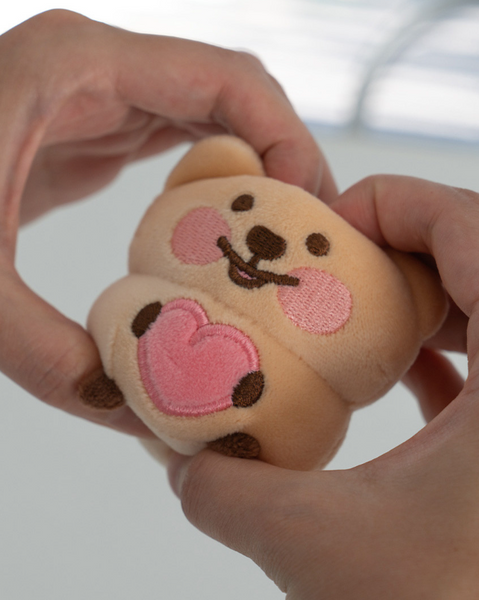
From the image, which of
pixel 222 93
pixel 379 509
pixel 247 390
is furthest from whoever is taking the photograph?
pixel 222 93

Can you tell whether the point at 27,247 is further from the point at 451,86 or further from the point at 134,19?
the point at 451,86

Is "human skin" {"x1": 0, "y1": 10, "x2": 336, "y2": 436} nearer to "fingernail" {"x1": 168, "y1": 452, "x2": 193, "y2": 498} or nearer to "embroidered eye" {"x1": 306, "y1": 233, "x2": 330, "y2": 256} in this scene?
"fingernail" {"x1": 168, "y1": 452, "x2": 193, "y2": 498}

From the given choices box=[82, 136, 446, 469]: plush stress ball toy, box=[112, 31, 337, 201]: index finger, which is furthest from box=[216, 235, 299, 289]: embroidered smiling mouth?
box=[112, 31, 337, 201]: index finger

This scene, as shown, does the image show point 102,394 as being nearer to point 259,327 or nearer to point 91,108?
point 259,327

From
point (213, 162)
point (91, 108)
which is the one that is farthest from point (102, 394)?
point (91, 108)

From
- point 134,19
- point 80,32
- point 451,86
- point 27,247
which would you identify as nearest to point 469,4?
point 451,86

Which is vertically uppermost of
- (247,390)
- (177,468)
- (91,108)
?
(91,108)

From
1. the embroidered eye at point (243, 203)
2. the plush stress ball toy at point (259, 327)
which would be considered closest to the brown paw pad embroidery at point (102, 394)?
the plush stress ball toy at point (259, 327)

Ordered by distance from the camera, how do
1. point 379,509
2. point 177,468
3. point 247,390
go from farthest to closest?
point 177,468
point 247,390
point 379,509
